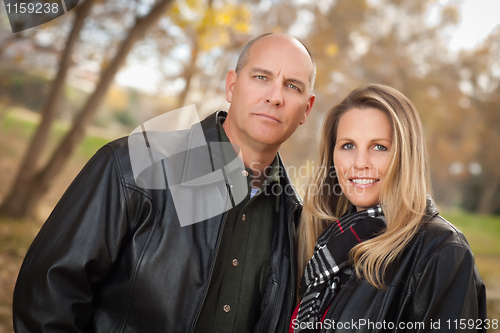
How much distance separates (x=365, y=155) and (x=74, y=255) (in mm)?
1385

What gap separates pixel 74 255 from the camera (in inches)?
63.9

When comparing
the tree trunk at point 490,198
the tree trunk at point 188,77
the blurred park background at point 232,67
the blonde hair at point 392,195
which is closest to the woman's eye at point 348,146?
the blonde hair at point 392,195

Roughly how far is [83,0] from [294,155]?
366 inches

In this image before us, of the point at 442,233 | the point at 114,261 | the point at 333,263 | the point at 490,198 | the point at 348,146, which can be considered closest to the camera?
the point at 442,233

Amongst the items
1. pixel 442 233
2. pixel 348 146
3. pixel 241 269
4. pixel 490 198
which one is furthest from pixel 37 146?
pixel 490 198

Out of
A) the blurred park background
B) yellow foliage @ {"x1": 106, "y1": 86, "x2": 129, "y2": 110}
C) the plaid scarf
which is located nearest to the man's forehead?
the plaid scarf

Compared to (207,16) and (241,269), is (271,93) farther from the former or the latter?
(207,16)

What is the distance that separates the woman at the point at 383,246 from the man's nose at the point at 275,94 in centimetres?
31

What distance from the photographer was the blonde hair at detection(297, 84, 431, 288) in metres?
1.64

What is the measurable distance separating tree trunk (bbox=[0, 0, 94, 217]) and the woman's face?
5.84 meters

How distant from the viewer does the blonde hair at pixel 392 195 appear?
1.64 m

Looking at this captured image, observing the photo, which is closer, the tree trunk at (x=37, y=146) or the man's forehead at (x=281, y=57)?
the man's forehead at (x=281, y=57)

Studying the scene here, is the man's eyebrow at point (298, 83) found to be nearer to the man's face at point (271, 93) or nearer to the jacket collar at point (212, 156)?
the man's face at point (271, 93)

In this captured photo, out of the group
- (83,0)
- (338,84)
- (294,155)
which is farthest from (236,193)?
(294,155)
